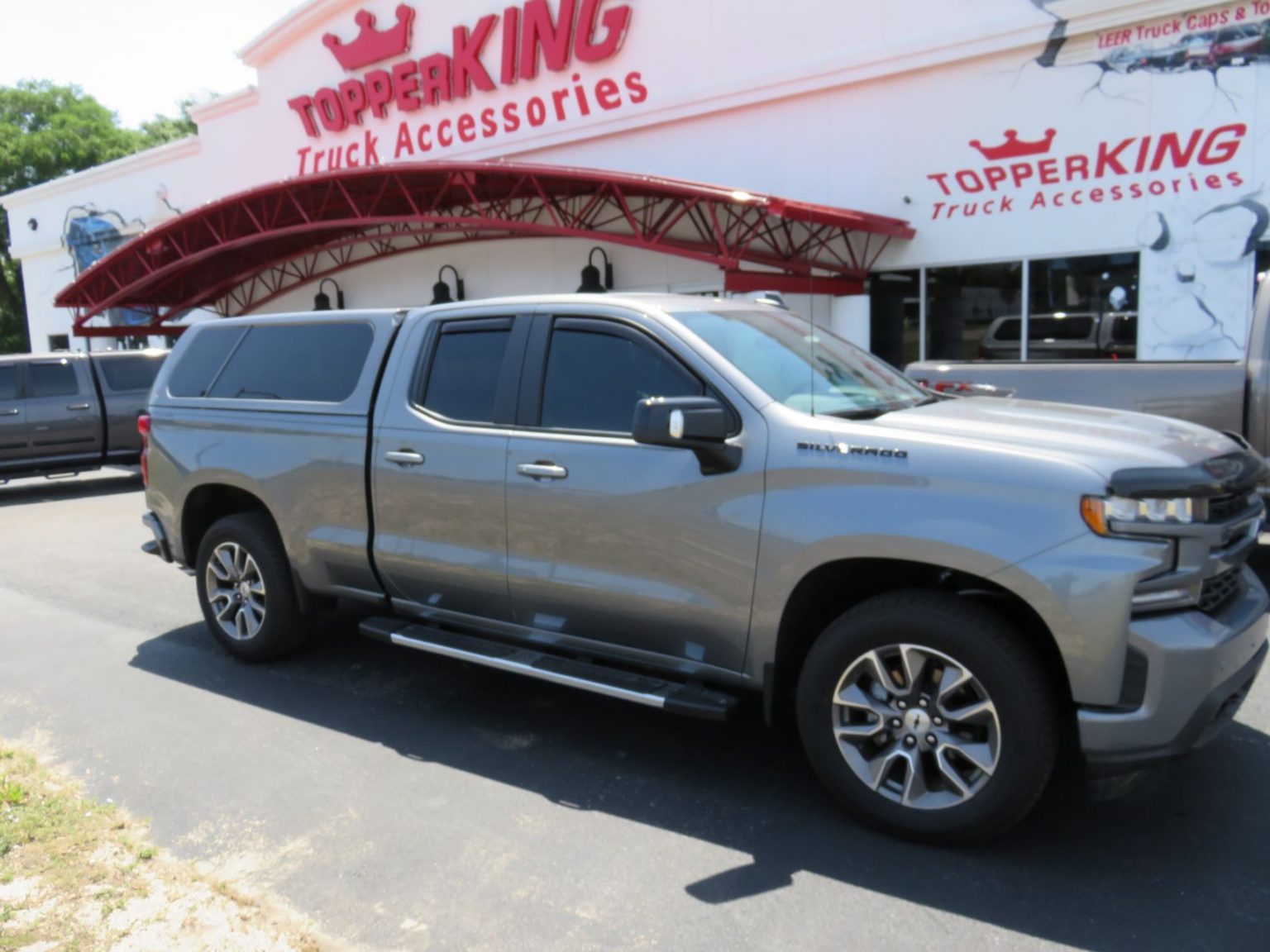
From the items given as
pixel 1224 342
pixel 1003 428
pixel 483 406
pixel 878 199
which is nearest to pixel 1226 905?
pixel 1003 428

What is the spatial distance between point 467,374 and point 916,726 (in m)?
2.57

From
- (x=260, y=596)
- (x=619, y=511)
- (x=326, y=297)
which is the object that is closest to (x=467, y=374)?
(x=619, y=511)

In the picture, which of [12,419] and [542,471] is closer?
[542,471]

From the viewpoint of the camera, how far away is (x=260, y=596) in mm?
5570

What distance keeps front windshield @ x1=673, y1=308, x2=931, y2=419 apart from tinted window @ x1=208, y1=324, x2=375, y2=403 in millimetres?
1950

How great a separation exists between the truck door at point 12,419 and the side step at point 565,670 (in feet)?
33.8

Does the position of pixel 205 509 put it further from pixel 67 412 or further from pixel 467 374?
pixel 67 412

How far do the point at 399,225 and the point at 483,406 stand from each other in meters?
16.0

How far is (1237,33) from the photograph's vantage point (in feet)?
34.5

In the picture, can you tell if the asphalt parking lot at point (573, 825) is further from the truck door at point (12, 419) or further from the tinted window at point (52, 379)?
the tinted window at point (52, 379)

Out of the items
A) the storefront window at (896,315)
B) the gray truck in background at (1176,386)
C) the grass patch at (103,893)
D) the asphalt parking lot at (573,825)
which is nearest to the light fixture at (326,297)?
the storefront window at (896,315)

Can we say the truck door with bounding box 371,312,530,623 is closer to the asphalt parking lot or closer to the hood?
the asphalt parking lot

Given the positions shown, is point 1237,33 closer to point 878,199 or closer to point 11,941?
point 878,199

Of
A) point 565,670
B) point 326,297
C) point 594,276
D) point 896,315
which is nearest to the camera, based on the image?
point 565,670
